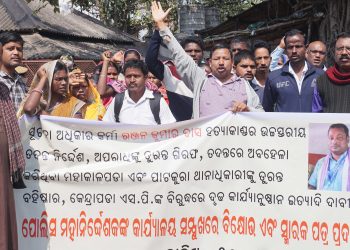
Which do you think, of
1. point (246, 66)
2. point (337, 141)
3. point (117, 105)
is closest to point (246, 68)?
point (246, 66)

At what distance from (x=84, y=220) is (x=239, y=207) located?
1.20 metres

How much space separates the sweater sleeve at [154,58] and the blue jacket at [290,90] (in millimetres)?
1019

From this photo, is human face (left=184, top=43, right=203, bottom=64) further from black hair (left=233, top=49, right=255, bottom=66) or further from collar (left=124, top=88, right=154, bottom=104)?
collar (left=124, top=88, right=154, bottom=104)

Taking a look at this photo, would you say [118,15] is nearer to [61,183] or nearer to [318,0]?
[318,0]

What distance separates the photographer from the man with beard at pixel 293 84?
17.3 feet

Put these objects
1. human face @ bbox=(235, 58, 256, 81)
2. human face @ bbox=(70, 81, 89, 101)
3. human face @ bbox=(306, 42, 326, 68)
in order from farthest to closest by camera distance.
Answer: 1. human face @ bbox=(306, 42, 326, 68)
2. human face @ bbox=(235, 58, 256, 81)
3. human face @ bbox=(70, 81, 89, 101)

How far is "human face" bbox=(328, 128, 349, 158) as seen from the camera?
4.50 meters

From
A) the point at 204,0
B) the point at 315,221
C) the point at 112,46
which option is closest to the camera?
the point at 315,221

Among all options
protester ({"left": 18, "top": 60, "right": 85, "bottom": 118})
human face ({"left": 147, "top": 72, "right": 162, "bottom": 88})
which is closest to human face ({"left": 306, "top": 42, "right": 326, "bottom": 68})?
human face ({"left": 147, "top": 72, "right": 162, "bottom": 88})

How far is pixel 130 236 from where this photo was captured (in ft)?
15.1

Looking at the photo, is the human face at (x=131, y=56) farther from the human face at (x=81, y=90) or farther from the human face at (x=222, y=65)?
the human face at (x=222, y=65)

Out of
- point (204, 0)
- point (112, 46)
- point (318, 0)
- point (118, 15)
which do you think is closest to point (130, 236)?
point (318, 0)

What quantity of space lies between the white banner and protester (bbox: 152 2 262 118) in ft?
1.12

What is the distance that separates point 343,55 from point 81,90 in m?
2.41
